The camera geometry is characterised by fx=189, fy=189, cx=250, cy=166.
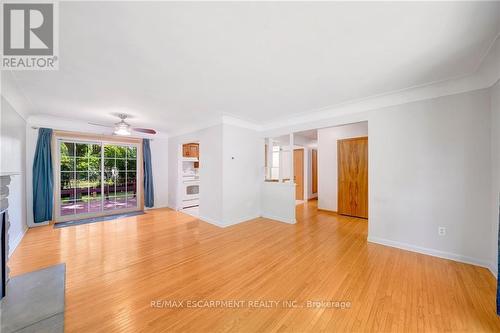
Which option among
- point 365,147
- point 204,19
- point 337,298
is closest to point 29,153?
point 204,19

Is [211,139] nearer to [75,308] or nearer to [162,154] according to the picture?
[162,154]

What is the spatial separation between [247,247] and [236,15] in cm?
303

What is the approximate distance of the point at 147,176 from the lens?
5.91m

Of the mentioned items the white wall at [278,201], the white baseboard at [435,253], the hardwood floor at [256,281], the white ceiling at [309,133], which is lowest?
the hardwood floor at [256,281]

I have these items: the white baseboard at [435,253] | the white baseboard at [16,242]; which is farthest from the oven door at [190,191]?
the white baseboard at [435,253]

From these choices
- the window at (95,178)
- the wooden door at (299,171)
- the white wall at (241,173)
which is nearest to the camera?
the white wall at (241,173)

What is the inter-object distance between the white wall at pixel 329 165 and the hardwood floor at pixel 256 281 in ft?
6.21

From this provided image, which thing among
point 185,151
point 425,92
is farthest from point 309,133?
point 185,151

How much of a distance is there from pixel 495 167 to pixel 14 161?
23.5 ft

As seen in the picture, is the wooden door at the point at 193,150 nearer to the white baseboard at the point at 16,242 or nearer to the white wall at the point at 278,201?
the white wall at the point at 278,201

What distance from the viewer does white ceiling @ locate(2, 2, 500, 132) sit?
148 centimetres

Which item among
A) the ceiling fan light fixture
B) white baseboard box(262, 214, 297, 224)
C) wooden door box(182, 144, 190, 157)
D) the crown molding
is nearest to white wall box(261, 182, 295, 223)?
white baseboard box(262, 214, 297, 224)

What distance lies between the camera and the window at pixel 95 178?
480 cm

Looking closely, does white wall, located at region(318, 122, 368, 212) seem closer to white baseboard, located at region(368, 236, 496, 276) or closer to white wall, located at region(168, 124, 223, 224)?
white baseboard, located at region(368, 236, 496, 276)
